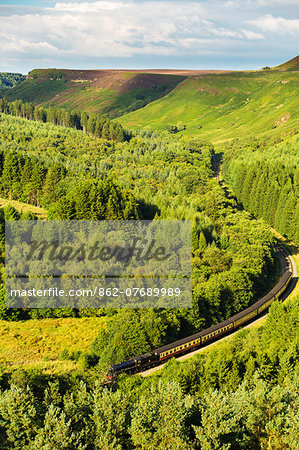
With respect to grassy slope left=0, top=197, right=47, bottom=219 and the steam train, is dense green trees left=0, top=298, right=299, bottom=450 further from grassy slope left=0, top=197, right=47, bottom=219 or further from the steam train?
grassy slope left=0, top=197, right=47, bottom=219

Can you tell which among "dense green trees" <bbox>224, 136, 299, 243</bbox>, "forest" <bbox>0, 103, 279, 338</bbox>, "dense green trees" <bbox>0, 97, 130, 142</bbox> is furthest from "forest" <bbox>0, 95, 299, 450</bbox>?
"dense green trees" <bbox>0, 97, 130, 142</bbox>

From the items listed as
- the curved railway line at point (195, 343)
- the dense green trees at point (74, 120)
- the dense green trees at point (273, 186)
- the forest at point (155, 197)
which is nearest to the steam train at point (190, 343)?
the curved railway line at point (195, 343)

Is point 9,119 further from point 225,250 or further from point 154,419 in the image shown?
point 154,419

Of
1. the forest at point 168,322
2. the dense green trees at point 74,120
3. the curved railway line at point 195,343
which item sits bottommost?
the curved railway line at point 195,343

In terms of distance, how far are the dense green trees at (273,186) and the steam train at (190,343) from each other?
121ft

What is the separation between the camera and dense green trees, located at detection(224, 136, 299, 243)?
325ft

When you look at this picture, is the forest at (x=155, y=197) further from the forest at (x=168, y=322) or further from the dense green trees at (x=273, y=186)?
the dense green trees at (x=273, y=186)

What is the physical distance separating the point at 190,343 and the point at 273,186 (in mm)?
74563

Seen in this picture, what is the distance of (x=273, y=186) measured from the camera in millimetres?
110000

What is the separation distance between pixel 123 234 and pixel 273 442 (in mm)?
50640

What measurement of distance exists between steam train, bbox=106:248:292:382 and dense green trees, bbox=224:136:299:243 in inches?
1453

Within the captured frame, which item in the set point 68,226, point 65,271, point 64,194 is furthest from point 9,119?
point 65,271

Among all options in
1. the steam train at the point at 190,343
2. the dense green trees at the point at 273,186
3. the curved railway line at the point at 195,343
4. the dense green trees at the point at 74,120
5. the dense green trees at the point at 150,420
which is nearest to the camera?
the dense green trees at the point at 150,420

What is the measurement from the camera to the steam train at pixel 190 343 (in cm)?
4250
